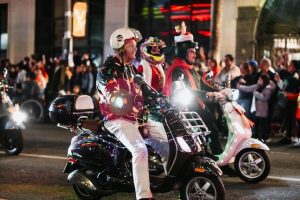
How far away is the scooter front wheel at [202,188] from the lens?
6.01 meters

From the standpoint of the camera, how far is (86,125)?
6.71 meters

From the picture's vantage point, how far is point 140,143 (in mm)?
6090

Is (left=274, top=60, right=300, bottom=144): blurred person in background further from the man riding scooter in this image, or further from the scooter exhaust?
the scooter exhaust

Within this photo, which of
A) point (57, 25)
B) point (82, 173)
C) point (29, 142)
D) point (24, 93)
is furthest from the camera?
point (57, 25)

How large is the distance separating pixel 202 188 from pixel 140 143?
0.77 meters

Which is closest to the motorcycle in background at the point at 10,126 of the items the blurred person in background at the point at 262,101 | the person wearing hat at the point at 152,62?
the person wearing hat at the point at 152,62

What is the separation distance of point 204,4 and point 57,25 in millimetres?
7030

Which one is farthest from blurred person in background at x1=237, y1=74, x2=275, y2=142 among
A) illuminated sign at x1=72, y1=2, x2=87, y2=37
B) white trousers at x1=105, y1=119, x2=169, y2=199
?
illuminated sign at x1=72, y1=2, x2=87, y2=37

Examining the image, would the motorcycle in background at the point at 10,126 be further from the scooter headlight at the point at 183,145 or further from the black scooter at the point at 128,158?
Answer: the scooter headlight at the point at 183,145

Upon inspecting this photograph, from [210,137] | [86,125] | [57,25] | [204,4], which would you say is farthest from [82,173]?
[57,25]

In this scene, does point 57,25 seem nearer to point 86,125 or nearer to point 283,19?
point 283,19

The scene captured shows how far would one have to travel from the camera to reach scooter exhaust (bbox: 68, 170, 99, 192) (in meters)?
6.54

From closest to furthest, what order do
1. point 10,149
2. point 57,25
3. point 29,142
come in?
1. point 10,149
2. point 29,142
3. point 57,25

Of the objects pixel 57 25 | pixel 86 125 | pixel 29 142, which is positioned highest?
pixel 57 25
